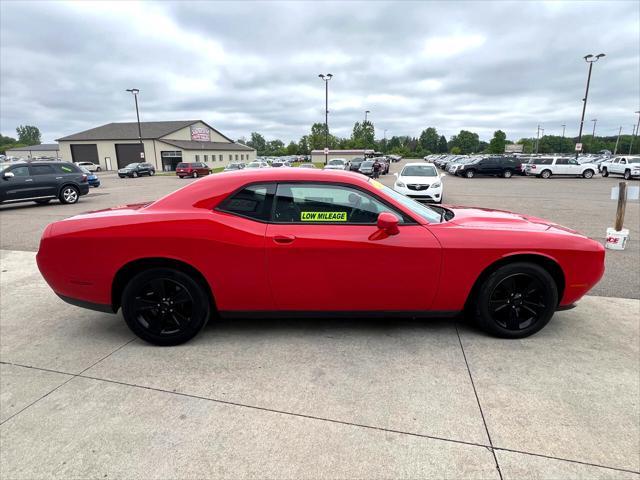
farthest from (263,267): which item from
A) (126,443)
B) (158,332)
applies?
(126,443)

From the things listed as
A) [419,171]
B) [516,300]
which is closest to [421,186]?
[419,171]

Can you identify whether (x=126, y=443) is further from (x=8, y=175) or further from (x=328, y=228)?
(x=8, y=175)

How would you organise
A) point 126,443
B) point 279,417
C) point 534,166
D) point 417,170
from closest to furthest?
1. point 126,443
2. point 279,417
3. point 417,170
4. point 534,166

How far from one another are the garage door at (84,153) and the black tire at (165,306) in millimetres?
68591

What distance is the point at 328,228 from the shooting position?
3.00m

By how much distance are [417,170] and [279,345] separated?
12.1 metres

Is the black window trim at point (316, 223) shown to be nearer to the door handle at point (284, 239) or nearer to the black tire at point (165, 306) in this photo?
the door handle at point (284, 239)

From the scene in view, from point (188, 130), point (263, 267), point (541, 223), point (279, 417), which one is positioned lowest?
point (279, 417)

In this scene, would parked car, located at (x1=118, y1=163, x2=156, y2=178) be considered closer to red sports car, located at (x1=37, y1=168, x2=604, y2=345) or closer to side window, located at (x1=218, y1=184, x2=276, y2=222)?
red sports car, located at (x1=37, y1=168, x2=604, y2=345)

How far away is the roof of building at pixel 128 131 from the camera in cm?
5922

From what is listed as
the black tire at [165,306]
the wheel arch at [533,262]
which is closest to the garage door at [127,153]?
the black tire at [165,306]

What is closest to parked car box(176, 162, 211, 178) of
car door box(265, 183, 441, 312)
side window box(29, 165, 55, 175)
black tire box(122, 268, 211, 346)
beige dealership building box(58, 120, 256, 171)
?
beige dealership building box(58, 120, 256, 171)

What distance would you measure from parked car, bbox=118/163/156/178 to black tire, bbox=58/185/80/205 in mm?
24345

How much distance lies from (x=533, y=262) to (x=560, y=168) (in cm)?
3175
